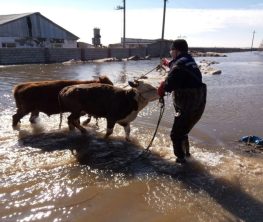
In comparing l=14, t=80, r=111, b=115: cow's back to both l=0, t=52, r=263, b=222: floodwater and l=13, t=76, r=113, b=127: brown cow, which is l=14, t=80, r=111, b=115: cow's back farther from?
l=0, t=52, r=263, b=222: floodwater

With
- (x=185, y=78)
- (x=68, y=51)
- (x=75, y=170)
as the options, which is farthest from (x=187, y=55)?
(x=68, y=51)

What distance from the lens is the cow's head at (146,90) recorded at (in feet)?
24.1

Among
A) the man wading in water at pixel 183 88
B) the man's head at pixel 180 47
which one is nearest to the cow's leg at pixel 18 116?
the man wading in water at pixel 183 88

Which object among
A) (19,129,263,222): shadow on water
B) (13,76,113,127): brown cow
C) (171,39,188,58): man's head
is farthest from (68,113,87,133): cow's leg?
(171,39,188,58): man's head

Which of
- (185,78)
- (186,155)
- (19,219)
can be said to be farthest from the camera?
(186,155)

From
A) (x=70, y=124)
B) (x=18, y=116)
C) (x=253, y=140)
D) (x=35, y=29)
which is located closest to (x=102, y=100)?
(x=70, y=124)

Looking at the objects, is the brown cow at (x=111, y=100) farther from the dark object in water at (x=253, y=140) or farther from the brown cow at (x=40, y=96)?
the dark object in water at (x=253, y=140)

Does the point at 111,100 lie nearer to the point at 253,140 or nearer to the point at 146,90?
the point at 146,90

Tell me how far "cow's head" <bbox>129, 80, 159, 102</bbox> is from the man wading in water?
117 centimetres

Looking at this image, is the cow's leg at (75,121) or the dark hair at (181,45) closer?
the dark hair at (181,45)

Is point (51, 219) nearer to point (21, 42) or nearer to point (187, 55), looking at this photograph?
point (187, 55)

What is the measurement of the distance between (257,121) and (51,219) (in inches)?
290

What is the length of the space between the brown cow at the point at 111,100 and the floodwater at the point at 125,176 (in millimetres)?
646

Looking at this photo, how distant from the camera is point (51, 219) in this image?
15.0 ft
